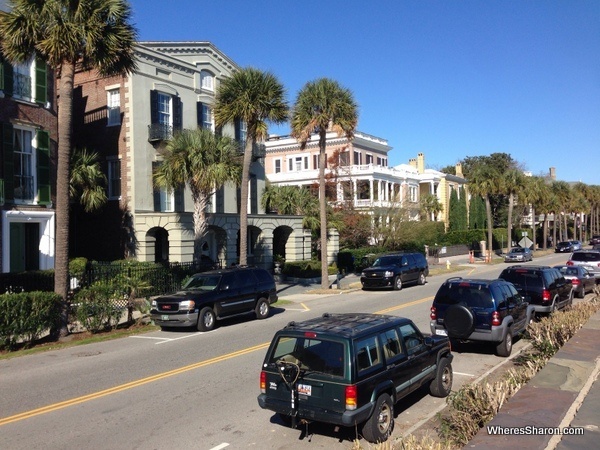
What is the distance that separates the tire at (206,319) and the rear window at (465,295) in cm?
720

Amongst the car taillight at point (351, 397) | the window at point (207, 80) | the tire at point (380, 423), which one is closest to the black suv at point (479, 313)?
the tire at point (380, 423)

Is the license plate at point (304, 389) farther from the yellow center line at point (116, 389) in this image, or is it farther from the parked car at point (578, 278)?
the parked car at point (578, 278)

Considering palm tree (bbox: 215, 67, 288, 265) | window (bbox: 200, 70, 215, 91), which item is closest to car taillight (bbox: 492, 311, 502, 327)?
palm tree (bbox: 215, 67, 288, 265)

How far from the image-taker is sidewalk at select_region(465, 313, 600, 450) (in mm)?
4707

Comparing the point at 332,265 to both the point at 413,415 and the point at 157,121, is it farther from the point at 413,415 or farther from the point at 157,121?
the point at 413,415

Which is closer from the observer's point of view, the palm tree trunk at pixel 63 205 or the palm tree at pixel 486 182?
the palm tree trunk at pixel 63 205

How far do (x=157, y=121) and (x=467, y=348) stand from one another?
22220 millimetres

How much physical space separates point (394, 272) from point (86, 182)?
1560 cm

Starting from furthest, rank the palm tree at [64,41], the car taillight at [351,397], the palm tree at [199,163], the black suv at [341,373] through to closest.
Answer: the palm tree at [199,163], the palm tree at [64,41], the black suv at [341,373], the car taillight at [351,397]

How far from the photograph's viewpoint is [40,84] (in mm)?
22328

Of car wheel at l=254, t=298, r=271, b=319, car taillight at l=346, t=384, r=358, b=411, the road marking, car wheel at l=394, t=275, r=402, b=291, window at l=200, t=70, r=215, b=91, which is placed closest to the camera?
car taillight at l=346, t=384, r=358, b=411

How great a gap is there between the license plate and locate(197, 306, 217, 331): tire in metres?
9.93

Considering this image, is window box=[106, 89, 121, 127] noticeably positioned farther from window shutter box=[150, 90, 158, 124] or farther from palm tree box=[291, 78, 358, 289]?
palm tree box=[291, 78, 358, 289]

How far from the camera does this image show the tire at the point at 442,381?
9.20m
